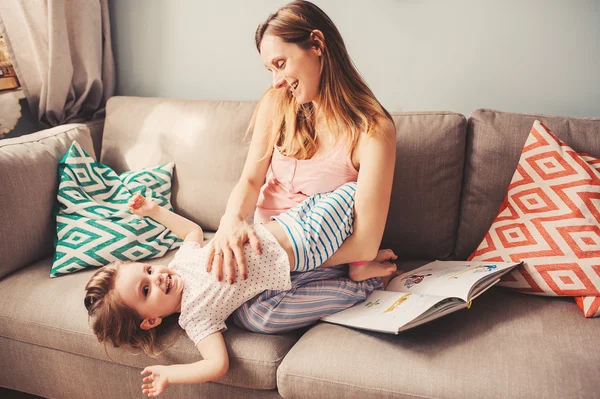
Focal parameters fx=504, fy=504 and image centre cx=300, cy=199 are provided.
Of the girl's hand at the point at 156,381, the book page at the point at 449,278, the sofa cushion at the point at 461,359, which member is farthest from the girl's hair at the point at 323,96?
the girl's hand at the point at 156,381

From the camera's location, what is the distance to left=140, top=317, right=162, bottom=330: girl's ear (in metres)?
1.36

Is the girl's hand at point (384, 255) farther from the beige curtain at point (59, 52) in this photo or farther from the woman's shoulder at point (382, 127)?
the beige curtain at point (59, 52)

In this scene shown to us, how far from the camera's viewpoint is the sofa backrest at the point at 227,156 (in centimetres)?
164

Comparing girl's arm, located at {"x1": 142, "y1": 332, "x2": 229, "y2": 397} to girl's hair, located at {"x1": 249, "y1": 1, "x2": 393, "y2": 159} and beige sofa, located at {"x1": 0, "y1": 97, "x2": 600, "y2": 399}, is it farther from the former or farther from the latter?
girl's hair, located at {"x1": 249, "y1": 1, "x2": 393, "y2": 159}

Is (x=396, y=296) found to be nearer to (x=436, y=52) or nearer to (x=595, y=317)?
(x=595, y=317)

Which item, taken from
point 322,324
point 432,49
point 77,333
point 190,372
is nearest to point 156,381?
point 190,372

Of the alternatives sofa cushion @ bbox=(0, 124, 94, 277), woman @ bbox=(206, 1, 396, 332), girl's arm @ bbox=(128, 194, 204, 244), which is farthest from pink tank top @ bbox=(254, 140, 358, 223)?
sofa cushion @ bbox=(0, 124, 94, 277)

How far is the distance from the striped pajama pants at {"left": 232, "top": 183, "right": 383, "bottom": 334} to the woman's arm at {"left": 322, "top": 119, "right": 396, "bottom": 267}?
0.10 feet

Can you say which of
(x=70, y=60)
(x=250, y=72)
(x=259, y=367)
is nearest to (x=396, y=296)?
(x=259, y=367)

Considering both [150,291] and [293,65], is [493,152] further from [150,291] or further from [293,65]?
[150,291]

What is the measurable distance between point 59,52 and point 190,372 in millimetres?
1610

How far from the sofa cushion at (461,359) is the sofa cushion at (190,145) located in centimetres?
77

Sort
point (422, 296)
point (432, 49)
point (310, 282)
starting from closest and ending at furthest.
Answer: point (422, 296)
point (310, 282)
point (432, 49)

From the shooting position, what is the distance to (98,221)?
1724 millimetres
